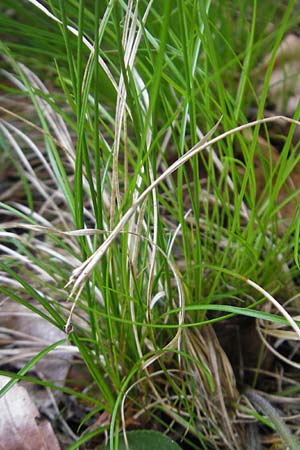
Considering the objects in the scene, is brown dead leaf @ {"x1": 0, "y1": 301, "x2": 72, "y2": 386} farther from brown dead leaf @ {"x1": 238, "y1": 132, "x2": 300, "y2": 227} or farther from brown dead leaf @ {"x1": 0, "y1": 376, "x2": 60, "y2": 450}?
brown dead leaf @ {"x1": 238, "y1": 132, "x2": 300, "y2": 227}

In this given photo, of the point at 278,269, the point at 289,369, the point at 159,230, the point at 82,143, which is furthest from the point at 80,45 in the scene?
the point at 289,369

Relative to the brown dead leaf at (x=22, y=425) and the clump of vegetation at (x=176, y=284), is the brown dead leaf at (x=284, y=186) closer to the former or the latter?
the clump of vegetation at (x=176, y=284)

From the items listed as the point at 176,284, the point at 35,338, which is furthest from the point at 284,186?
the point at 35,338

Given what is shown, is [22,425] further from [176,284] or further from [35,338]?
[176,284]

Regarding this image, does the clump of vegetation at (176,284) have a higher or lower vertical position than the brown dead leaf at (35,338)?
higher

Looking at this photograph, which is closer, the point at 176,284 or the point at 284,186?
the point at 176,284

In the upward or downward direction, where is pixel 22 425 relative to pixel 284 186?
downward

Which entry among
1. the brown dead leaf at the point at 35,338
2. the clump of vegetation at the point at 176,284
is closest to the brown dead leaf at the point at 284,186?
the clump of vegetation at the point at 176,284

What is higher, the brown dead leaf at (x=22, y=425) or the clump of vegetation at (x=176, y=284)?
the clump of vegetation at (x=176, y=284)

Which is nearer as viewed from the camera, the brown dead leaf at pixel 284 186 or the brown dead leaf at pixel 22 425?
the brown dead leaf at pixel 22 425
